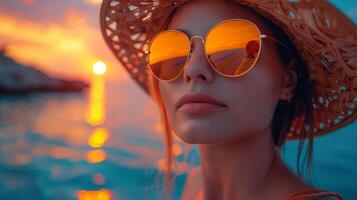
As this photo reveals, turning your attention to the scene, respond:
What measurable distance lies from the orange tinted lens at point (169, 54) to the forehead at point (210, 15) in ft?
0.10

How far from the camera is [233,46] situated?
774mm

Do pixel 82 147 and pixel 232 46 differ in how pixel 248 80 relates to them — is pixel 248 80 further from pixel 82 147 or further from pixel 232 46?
pixel 82 147

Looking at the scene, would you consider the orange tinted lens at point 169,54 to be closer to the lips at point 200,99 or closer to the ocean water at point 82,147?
the lips at point 200,99

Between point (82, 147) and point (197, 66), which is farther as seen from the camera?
point (82, 147)

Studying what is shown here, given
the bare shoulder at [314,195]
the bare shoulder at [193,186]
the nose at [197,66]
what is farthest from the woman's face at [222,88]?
the bare shoulder at [193,186]

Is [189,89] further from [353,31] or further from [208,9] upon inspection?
[353,31]

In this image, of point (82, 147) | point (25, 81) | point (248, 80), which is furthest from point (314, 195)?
point (25, 81)

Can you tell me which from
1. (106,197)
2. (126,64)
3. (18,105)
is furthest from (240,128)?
(18,105)

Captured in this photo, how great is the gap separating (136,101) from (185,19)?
943 mm

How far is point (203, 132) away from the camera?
0.79 metres

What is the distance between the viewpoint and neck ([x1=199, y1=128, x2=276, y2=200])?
934 mm

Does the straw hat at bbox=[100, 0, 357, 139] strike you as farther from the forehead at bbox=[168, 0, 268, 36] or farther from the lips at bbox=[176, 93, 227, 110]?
the lips at bbox=[176, 93, 227, 110]

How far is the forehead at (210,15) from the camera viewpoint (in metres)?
0.84

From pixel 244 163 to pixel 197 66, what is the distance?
0.31 meters
